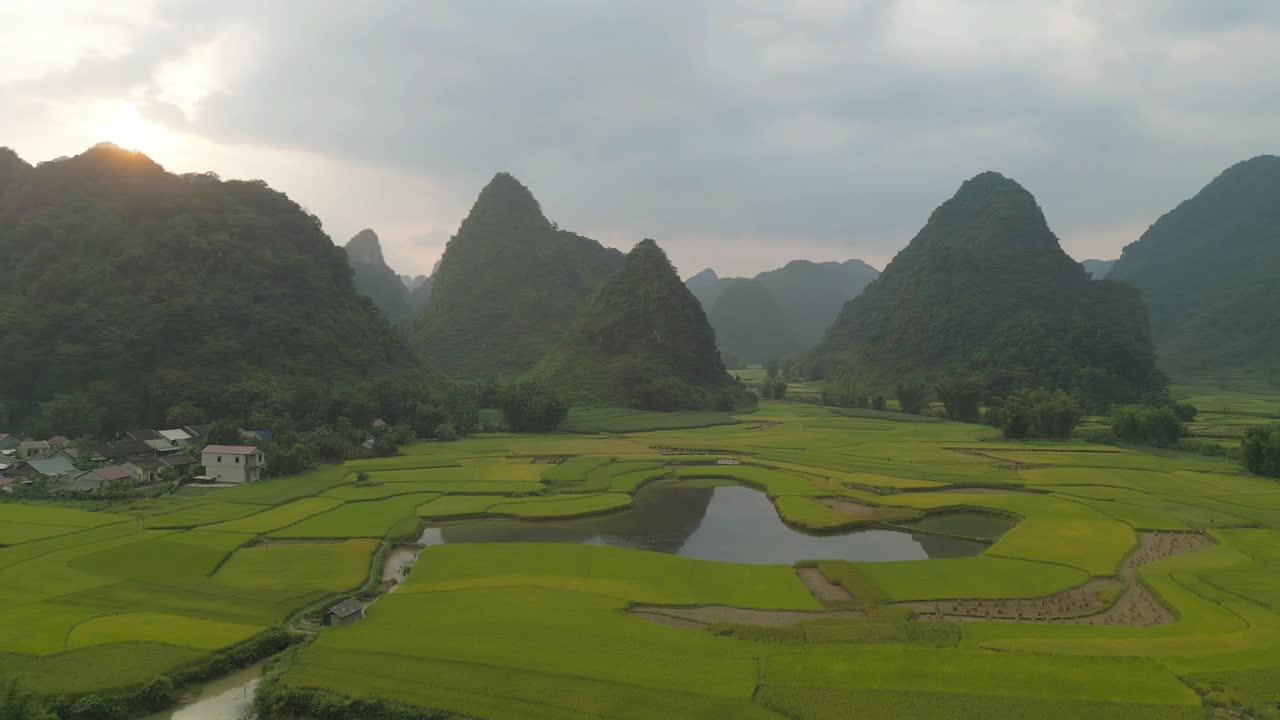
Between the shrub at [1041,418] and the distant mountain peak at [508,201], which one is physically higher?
the distant mountain peak at [508,201]

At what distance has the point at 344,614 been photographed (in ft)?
54.2

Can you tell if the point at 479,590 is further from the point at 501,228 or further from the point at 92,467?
the point at 501,228

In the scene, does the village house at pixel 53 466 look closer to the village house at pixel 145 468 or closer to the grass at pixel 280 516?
the village house at pixel 145 468

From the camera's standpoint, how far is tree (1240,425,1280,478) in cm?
3672

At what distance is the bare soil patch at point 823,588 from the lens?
1928 centimetres

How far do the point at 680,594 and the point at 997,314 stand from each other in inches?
3280

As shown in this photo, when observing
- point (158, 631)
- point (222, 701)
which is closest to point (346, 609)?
point (222, 701)

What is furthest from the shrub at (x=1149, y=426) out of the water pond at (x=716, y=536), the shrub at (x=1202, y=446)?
the water pond at (x=716, y=536)

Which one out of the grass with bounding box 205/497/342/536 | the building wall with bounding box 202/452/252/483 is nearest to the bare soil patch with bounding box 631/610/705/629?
the grass with bounding box 205/497/342/536

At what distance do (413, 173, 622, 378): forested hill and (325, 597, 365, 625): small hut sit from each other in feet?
251

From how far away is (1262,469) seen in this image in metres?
37.2

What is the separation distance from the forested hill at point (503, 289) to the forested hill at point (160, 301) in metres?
29.0

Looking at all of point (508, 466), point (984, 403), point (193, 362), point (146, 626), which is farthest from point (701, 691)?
point (984, 403)

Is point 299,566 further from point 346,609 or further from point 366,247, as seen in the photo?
point 366,247
